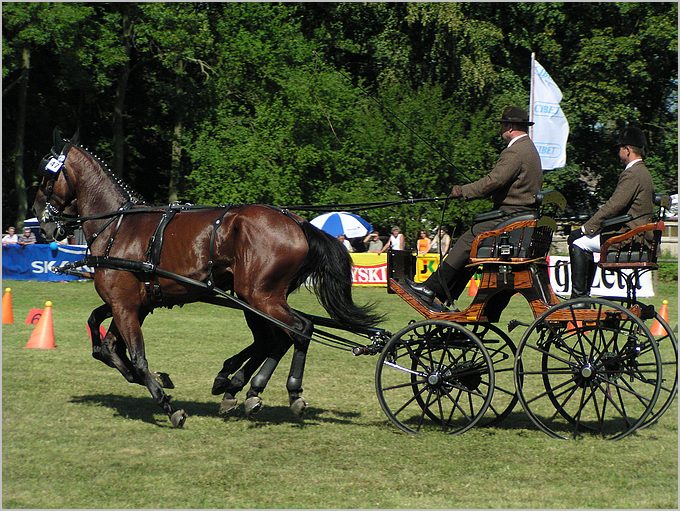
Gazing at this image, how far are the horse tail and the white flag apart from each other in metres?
14.4

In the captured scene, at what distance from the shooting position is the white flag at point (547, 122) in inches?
888

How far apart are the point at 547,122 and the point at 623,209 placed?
15.2 m

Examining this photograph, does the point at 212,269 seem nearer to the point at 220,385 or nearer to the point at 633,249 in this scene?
the point at 220,385

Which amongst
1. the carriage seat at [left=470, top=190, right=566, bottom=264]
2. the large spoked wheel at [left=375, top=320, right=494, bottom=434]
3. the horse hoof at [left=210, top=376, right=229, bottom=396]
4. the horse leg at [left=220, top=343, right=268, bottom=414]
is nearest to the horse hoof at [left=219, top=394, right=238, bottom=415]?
the horse leg at [left=220, top=343, right=268, bottom=414]

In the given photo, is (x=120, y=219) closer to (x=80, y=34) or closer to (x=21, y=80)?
(x=80, y=34)

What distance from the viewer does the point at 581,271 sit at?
8195 mm

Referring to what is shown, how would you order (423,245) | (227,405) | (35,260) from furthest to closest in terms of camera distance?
1. (35,260)
2. (423,245)
3. (227,405)

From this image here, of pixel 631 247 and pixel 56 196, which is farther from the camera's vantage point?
pixel 56 196

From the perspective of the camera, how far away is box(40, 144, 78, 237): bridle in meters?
9.00

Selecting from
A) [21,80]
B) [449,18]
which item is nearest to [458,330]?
[449,18]

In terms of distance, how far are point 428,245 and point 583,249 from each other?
16604 millimetres

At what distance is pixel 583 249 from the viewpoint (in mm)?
8180

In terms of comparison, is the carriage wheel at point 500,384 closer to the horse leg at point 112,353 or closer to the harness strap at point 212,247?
the harness strap at point 212,247

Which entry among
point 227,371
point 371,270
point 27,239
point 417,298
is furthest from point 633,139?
point 27,239
